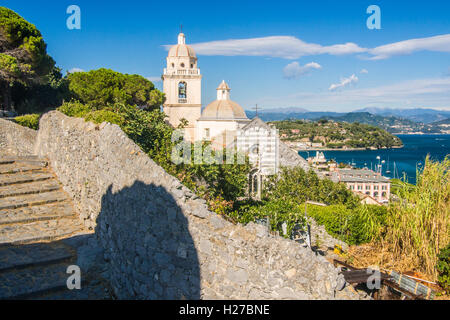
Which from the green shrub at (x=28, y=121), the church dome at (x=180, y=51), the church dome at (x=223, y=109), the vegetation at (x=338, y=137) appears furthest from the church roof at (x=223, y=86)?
the vegetation at (x=338, y=137)

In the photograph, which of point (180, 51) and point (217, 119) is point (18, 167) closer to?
point (217, 119)

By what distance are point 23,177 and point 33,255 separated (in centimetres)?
498

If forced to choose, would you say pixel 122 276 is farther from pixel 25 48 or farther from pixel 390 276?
pixel 25 48

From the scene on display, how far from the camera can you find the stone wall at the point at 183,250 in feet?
15.6

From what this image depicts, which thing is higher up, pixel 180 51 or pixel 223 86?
pixel 180 51

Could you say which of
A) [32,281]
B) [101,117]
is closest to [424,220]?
[32,281]

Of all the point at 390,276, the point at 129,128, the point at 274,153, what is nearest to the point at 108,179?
the point at 129,128

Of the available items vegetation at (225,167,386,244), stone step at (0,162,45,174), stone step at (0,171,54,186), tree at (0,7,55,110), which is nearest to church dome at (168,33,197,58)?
tree at (0,7,55,110)

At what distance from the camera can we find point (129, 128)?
35.5 ft

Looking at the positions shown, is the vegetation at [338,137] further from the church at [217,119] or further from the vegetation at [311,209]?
the vegetation at [311,209]

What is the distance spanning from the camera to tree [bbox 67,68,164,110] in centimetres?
2423

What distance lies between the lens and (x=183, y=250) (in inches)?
203

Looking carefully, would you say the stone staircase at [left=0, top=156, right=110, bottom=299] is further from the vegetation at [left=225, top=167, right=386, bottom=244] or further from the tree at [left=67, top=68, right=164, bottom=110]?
the tree at [left=67, top=68, right=164, bottom=110]
